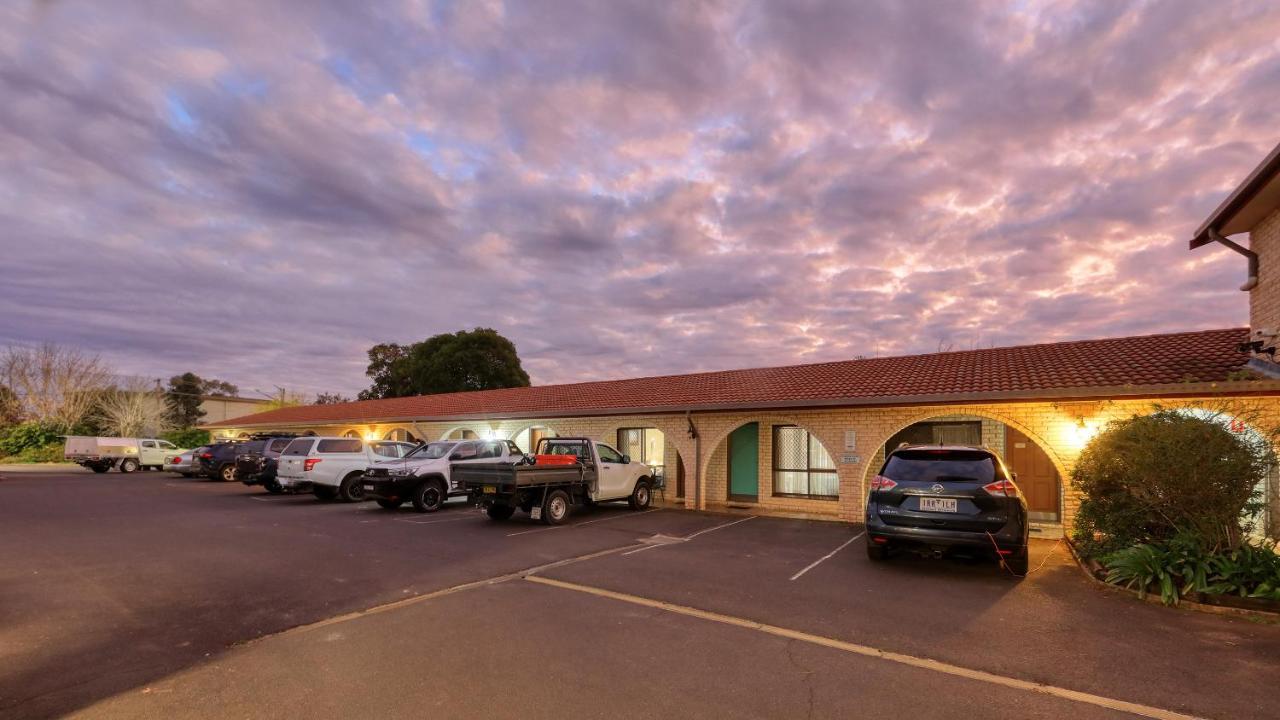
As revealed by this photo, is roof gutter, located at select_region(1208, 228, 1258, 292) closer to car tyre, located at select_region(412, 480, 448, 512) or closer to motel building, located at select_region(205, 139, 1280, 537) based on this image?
motel building, located at select_region(205, 139, 1280, 537)

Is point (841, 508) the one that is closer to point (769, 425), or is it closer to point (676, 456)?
point (769, 425)

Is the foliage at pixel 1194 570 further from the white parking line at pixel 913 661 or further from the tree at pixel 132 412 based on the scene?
the tree at pixel 132 412

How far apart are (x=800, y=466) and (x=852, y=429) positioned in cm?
245

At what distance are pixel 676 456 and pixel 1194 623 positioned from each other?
40.9 feet

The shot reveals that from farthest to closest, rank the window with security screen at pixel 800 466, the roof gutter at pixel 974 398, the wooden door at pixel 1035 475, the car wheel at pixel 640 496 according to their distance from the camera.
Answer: the window with security screen at pixel 800 466
the car wheel at pixel 640 496
the wooden door at pixel 1035 475
the roof gutter at pixel 974 398

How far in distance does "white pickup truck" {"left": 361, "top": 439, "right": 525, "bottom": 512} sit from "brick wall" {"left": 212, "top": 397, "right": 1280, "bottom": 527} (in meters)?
4.30

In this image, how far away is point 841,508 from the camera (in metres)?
13.0

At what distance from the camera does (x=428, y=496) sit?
47.3 ft

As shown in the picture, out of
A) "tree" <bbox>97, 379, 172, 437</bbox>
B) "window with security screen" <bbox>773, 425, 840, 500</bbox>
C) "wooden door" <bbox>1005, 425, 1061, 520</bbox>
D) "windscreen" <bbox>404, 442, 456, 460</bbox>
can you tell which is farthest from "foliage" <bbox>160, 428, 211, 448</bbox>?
"wooden door" <bbox>1005, 425, 1061, 520</bbox>

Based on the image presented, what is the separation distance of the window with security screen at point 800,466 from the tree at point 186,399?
57.8 m

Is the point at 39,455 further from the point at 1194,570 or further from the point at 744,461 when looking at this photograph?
the point at 1194,570

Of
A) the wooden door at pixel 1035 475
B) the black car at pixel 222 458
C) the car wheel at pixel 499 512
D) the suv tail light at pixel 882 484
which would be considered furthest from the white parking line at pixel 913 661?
the black car at pixel 222 458

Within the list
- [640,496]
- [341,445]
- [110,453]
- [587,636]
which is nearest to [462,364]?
[110,453]

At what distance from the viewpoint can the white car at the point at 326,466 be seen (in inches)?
646
